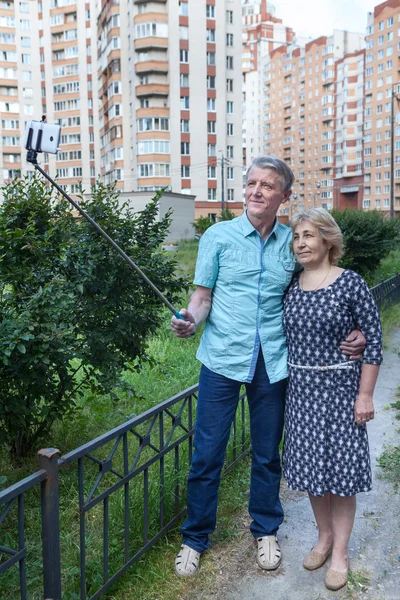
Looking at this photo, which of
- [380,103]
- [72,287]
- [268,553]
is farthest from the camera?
[380,103]

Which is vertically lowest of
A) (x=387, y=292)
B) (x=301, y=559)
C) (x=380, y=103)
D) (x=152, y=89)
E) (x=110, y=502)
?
(x=301, y=559)

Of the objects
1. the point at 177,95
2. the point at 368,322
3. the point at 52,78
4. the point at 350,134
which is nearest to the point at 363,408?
the point at 368,322

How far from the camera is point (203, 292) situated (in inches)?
117

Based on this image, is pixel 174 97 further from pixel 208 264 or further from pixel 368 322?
pixel 368 322

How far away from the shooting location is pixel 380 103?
85000 millimetres

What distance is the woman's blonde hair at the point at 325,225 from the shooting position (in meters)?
2.85

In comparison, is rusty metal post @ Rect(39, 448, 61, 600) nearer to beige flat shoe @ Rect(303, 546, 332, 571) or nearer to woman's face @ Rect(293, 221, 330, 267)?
beige flat shoe @ Rect(303, 546, 332, 571)

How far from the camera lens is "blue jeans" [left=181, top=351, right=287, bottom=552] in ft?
9.81

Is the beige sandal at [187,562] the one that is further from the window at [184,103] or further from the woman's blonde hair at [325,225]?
the window at [184,103]

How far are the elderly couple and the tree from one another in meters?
0.87

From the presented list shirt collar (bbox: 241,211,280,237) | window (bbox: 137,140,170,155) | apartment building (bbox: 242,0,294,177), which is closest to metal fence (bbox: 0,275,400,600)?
shirt collar (bbox: 241,211,280,237)

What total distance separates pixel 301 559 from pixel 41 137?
7.86 ft

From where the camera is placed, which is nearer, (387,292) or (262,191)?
(262,191)

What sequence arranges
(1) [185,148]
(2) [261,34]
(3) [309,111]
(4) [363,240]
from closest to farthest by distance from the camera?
(4) [363,240]
(1) [185,148]
(3) [309,111]
(2) [261,34]
